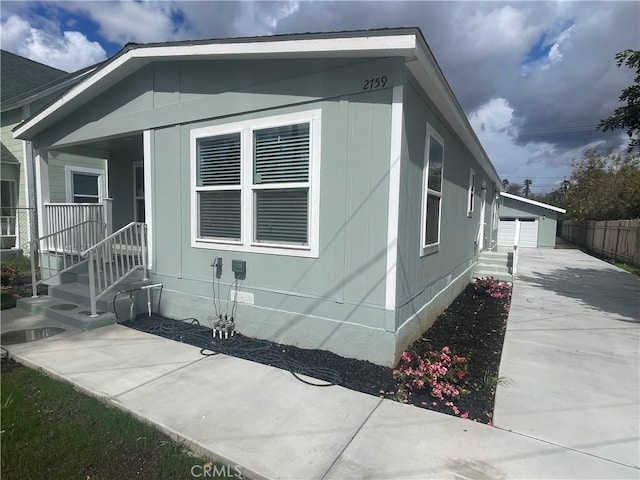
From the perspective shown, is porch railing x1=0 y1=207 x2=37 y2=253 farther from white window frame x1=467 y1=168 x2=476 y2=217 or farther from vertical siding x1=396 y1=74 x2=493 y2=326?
white window frame x1=467 y1=168 x2=476 y2=217

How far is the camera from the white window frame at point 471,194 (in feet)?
27.9

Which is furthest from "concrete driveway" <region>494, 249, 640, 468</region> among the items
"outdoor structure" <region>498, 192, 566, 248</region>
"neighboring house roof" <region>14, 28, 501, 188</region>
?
"outdoor structure" <region>498, 192, 566, 248</region>

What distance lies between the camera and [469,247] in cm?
901

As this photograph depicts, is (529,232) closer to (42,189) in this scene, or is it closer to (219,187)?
(219,187)

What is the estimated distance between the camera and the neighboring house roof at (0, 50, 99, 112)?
1035cm

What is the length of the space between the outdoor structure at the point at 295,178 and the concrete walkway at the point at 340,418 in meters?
0.94

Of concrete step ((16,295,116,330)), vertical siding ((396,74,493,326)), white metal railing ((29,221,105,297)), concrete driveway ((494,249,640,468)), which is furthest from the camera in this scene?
white metal railing ((29,221,105,297))

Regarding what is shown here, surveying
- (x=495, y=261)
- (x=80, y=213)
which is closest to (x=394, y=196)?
(x=80, y=213)

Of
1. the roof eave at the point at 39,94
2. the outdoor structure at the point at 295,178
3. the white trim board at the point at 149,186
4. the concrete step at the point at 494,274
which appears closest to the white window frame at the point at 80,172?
the roof eave at the point at 39,94

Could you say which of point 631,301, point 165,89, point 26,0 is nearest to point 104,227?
point 165,89

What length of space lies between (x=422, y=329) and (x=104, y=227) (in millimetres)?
5635

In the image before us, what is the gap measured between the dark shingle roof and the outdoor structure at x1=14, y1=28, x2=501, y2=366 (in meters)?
8.11

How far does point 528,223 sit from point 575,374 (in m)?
22.2

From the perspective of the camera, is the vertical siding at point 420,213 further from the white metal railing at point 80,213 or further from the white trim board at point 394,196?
the white metal railing at point 80,213
